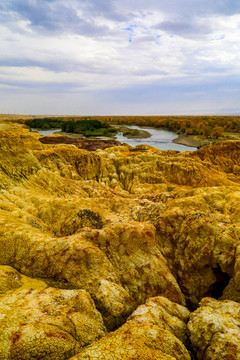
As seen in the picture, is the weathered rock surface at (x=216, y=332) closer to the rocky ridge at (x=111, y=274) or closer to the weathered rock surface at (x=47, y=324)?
the rocky ridge at (x=111, y=274)

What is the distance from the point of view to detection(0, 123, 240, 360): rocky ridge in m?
6.98

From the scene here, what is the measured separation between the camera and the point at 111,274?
11.3 m

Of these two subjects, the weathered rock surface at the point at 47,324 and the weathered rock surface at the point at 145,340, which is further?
the weathered rock surface at the point at 47,324

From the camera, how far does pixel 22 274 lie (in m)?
10.3

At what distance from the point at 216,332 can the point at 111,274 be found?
553 centimetres

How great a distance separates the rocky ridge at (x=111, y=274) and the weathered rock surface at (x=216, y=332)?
1.6 inches

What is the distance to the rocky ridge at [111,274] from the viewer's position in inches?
275

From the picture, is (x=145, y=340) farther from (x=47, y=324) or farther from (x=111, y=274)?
(x=111, y=274)

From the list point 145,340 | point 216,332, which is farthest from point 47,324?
point 216,332

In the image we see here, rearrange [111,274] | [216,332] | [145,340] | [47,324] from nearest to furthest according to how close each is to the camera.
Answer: [145,340] → [47,324] → [216,332] → [111,274]

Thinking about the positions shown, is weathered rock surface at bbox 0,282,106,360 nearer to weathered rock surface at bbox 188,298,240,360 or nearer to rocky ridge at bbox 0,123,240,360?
rocky ridge at bbox 0,123,240,360

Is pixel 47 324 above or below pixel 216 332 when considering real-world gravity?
above

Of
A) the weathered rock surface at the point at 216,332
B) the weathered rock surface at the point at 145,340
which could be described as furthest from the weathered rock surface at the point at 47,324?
the weathered rock surface at the point at 216,332

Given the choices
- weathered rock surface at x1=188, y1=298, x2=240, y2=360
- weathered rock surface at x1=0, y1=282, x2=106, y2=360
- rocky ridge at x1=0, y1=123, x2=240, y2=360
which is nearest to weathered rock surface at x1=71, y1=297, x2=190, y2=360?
rocky ridge at x1=0, y1=123, x2=240, y2=360
